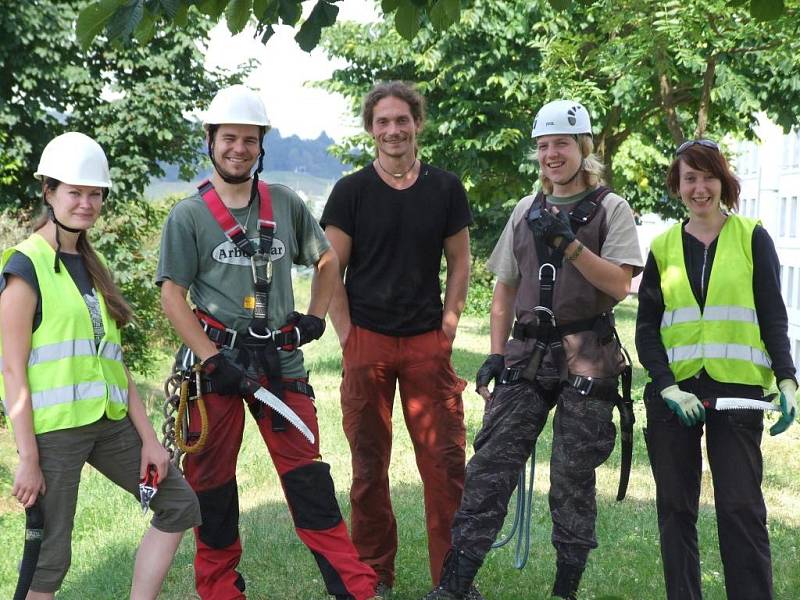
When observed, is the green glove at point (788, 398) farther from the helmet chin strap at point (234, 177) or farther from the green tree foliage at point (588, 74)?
the green tree foliage at point (588, 74)

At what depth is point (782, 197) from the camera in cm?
4659

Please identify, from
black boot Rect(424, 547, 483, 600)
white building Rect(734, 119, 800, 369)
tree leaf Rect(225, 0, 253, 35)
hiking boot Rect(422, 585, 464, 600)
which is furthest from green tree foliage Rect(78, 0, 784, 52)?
white building Rect(734, 119, 800, 369)

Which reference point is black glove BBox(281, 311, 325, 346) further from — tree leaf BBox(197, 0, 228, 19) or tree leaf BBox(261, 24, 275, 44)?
tree leaf BBox(197, 0, 228, 19)

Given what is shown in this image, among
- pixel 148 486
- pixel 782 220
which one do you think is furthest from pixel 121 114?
pixel 782 220

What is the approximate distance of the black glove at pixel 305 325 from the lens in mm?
4984

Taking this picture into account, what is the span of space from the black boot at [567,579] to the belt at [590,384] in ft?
2.64

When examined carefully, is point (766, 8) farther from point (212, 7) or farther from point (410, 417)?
point (410, 417)

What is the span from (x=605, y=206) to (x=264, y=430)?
1.81 metres

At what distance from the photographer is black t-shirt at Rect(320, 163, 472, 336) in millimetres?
5492

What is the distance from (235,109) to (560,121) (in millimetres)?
1435

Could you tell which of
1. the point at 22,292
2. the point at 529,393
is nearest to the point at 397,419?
the point at 529,393

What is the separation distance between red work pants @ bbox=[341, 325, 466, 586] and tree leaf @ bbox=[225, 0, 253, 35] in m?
1.65

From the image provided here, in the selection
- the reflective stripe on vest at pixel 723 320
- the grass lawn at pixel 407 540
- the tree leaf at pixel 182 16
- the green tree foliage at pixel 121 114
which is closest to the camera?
the tree leaf at pixel 182 16

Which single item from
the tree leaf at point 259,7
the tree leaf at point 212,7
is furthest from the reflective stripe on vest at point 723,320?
the tree leaf at point 212,7
